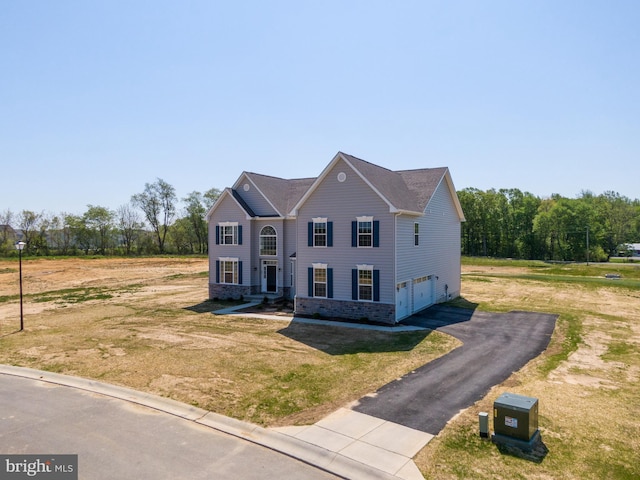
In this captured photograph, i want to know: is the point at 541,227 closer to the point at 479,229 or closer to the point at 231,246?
the point at 479,229

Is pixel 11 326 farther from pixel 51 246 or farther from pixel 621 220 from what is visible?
pixel 621 220

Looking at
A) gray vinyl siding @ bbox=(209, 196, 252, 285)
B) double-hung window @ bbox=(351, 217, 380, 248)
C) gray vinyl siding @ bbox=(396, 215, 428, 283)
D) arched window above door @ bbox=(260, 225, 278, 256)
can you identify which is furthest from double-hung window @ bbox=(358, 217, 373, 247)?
gray vinyl siding @ bbox=(209, 196, 252, 285)

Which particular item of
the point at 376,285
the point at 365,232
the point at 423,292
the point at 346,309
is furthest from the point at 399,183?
the point at 346,309

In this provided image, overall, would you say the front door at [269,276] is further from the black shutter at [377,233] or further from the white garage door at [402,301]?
the white garage door at [402,301]

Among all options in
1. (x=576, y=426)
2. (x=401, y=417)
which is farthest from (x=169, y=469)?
(x=576, y=426)

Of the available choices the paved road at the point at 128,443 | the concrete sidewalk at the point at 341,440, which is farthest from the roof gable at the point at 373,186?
the paved road at the point at 128,443

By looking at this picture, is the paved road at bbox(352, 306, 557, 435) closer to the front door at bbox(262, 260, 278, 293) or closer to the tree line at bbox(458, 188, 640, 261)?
the front door at bbox(262, 260, 278, 293)

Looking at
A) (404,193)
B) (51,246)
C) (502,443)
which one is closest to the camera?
(502,443)
